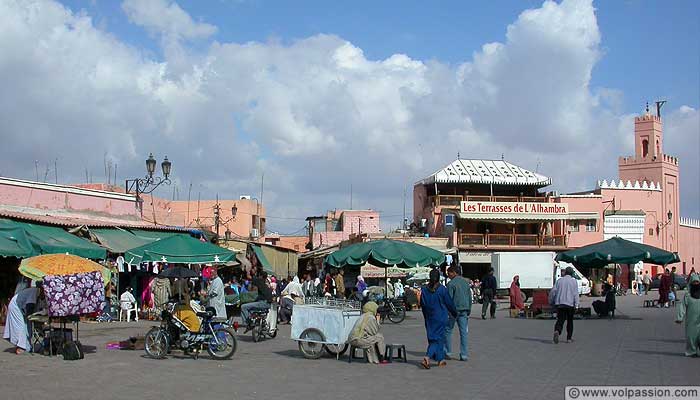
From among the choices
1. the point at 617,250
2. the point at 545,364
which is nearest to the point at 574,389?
the point at 545,364

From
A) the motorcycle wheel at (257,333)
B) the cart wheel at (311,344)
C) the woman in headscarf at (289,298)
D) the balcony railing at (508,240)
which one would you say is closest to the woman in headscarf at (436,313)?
the cart wheel at (311,344)

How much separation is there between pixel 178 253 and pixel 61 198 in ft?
21.0

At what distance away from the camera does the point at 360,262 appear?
23.0m

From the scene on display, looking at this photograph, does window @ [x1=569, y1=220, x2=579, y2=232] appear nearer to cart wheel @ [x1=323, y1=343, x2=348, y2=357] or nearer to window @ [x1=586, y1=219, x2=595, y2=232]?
window @ [x1=586, y1=219, x2=595, y2=232]

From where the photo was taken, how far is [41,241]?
20547 millimetres

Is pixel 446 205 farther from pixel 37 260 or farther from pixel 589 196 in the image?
pixel 37 260

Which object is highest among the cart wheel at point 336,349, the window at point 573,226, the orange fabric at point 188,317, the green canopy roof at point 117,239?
the window at point 573,226

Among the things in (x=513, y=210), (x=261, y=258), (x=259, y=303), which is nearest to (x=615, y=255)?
(x=259, y=303)

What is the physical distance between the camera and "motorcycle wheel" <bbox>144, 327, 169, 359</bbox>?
14180mm

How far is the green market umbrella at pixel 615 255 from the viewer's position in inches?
965

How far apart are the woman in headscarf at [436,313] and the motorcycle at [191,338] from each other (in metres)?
3.40

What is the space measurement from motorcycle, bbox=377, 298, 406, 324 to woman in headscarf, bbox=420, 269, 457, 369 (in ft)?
34.9

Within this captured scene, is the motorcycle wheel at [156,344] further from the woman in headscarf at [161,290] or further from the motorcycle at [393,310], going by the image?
the motorcycle at [393,310]

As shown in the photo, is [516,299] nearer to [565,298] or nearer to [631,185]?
[565,298]
